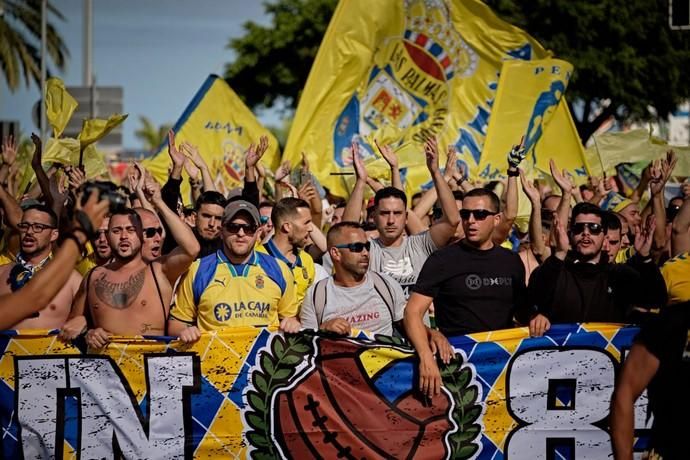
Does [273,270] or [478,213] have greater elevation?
[478,213]

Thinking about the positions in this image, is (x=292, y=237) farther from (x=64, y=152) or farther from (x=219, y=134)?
(x=219, y=134)

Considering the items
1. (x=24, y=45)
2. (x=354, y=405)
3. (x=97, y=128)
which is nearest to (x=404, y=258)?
(x=354, y=405)

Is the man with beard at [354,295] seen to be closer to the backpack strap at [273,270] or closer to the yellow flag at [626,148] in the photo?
the backpack strap at [273,270]

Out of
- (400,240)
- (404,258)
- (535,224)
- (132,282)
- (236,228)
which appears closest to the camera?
(132,282)

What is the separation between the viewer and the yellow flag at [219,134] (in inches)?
574

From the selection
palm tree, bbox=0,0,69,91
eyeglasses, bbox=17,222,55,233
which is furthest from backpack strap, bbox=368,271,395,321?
palm tree, bbox=0,0,69,91

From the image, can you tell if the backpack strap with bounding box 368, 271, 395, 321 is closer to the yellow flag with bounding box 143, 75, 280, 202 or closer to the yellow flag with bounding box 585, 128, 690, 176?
the yellow flag with bounding box 585, 128, 690, 176

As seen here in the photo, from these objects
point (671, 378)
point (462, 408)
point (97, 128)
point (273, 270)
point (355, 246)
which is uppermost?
point (97, 128)

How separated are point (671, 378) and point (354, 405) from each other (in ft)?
7.98

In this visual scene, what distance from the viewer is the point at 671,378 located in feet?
15.0

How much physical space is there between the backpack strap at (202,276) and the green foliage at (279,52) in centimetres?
3656

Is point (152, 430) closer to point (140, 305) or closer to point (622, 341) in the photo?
point (140, 305)

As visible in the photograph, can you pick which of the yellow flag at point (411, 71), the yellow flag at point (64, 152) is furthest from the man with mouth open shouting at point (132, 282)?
the yellow flag at point (411, 71)

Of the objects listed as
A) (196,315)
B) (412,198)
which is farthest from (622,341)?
(412,198)
